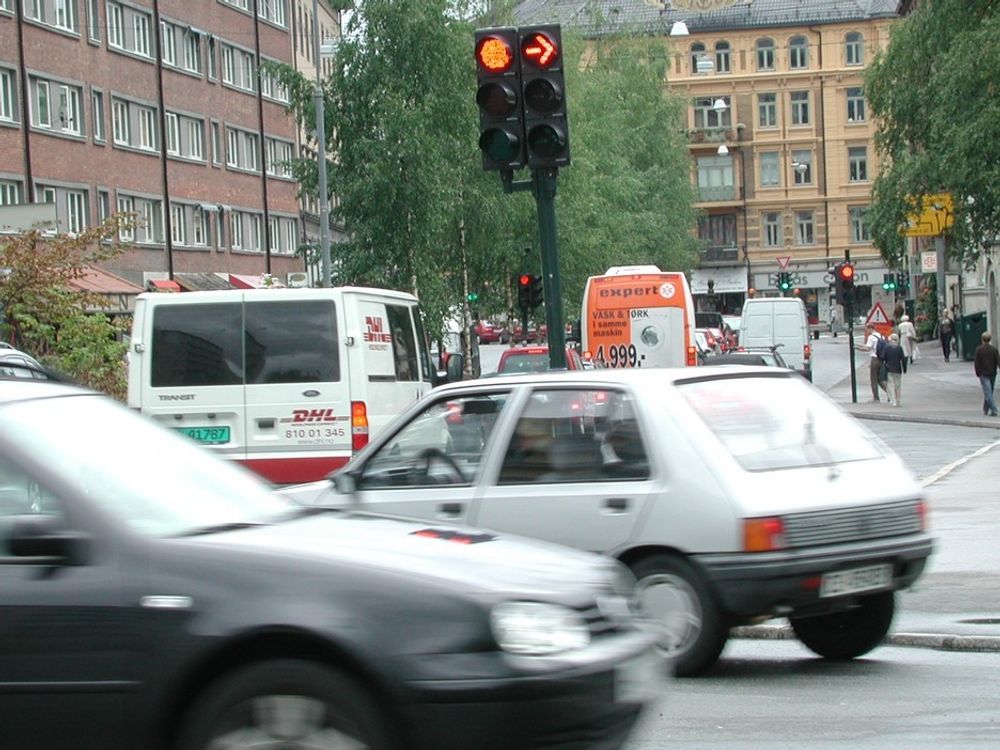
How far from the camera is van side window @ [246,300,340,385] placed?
17375 mm

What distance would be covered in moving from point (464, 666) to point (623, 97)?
7284cm

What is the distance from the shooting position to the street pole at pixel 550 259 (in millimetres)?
13227

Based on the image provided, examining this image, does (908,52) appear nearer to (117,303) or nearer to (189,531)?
(117,303)

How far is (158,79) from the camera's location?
60750 mm

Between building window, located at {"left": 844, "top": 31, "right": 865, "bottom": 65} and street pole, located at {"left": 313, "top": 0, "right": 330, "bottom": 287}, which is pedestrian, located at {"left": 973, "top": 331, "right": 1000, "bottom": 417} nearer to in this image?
street pole, located at {"left": 313, "top": 0, "right": 330, "bottom": 287}

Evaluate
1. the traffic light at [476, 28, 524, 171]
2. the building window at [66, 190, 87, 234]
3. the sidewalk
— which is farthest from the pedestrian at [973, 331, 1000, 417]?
the traffic light at [476, 28, 524, 171]

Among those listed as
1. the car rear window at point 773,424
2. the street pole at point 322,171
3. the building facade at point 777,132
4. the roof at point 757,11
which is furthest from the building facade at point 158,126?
the building facade at point 777,132

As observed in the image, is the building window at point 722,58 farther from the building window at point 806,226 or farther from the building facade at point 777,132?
the building window at point 806,226

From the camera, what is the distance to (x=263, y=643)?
17.9ft

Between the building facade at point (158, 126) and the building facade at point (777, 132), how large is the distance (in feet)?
121

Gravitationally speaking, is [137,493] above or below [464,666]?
above

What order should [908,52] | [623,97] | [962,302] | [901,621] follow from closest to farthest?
1. [901,621]
2. [908,52]
3. [962,302]
4. [623,97]

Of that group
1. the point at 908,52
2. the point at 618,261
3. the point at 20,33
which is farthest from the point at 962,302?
the point at 20,33

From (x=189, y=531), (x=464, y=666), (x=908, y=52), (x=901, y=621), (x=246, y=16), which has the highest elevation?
(x=246, y=16)
